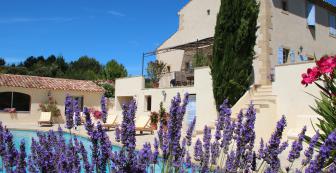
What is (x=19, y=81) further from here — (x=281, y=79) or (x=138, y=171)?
(x=138, y=171)

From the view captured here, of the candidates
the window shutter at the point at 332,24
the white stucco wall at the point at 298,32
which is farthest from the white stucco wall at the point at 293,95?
the window shutter at the point at 332,24

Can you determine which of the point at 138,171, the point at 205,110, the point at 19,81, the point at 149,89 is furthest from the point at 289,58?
the point at 19,81

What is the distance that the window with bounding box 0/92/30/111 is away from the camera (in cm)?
2542

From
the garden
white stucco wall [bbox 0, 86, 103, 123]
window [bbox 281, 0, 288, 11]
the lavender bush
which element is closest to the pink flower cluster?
the garden

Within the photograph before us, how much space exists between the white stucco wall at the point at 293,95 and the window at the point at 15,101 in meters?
19.2

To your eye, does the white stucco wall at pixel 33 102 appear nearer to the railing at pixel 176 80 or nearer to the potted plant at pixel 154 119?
the railing at pixel 176 80

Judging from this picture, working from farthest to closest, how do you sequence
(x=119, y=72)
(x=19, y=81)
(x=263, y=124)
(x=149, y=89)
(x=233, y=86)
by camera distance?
(x=119, y=72) → (x=19, y=81) → (x=149, y=89) → (x=233, y=86) → (x=263, y=124)

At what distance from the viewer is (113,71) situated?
45812 millimetres

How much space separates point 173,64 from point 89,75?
92.3 feet

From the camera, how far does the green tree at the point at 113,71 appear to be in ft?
150

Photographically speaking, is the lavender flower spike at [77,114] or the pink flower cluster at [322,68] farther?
the pink flower cluster at [322,68]

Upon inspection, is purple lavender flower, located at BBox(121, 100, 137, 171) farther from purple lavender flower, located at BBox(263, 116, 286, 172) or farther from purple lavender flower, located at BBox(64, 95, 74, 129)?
purple lavender flower, located at BBox(263, 116, 286, 172)

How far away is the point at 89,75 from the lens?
50.0m

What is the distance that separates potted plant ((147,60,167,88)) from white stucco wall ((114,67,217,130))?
744mm
